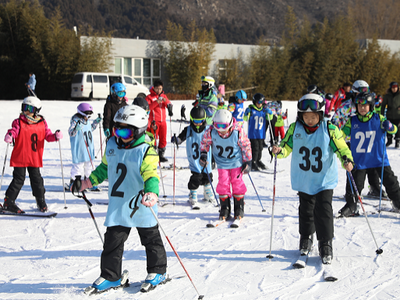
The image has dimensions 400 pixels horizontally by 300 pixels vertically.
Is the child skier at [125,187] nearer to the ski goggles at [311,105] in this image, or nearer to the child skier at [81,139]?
the ski goggles at [311,105]

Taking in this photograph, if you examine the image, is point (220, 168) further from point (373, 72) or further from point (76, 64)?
point (373, 72)

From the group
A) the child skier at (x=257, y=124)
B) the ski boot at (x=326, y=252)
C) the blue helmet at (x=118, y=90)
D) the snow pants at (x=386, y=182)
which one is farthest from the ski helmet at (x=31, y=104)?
the child skier at (x=257, y=124)

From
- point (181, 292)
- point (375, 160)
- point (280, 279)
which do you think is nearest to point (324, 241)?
point (280, 279)

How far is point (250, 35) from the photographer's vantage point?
115 m

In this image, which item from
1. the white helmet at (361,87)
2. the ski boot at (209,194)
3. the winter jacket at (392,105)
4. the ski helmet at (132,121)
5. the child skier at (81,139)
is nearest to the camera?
the ski helmet at (132,121)

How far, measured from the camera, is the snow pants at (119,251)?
11.3 feet

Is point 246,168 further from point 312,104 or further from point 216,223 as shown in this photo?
point 312,104

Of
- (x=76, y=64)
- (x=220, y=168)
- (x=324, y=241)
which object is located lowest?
(x=324, y=241)

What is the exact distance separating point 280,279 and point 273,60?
1025 inches

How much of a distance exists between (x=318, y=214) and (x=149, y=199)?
1.96 meters

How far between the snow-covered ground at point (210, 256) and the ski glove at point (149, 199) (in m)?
0.88

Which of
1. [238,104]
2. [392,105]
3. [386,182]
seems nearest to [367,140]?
[386,182]

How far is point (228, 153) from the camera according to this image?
5504 mm

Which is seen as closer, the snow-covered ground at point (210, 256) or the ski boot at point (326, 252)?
the snow-covered ground at point (210, 256)
